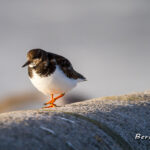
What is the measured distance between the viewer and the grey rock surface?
170 inches

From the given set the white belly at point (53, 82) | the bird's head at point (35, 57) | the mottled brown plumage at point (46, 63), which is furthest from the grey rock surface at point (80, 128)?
the bird's head at point (35, 57)

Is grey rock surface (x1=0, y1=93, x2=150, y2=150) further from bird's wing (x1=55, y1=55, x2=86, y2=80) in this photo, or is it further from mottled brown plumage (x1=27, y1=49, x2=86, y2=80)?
bird's wing (x1=55, y1=55, x2=86, y2=80)

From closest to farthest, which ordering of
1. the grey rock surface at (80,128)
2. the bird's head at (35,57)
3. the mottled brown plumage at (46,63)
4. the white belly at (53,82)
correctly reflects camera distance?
the grey rock surface at (80,128), the white belly at (53,82), the mottled brown plumage at (46,63), the bird's head at (35,57)

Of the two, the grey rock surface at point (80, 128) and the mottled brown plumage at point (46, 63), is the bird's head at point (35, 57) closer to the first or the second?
the mottled brown plumage at point (46, 63)

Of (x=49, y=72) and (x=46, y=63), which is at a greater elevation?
(x=46, y=63)

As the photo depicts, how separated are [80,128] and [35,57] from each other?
420 cm

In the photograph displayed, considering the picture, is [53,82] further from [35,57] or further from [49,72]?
[35,57]

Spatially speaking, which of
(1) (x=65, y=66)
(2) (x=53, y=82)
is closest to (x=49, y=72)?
(2) (x=53, y=82)

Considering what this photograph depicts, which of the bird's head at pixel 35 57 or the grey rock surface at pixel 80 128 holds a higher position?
the bird's head at pixel 35 57

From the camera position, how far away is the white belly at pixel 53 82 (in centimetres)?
844

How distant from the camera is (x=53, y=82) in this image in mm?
8445

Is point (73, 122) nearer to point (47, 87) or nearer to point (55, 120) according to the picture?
Answer: point (55, 120)

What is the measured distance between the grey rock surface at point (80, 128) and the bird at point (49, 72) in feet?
6.42

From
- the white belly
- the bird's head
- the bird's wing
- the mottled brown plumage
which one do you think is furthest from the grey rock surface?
the bird's head
